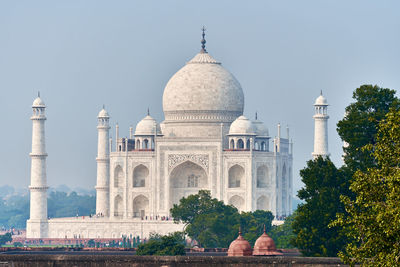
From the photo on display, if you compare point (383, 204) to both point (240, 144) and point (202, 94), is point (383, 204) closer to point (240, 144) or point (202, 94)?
point (240, 144)

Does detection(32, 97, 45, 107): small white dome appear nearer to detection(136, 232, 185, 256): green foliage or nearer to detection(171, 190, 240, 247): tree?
detection(171, 190, 240, 247): tree

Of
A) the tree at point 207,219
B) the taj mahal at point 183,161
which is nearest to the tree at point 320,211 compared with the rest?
the tree at point 207,219

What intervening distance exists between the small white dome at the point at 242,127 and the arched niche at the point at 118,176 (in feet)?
26.0

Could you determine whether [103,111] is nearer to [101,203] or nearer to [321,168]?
[101,203]

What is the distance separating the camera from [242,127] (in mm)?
83062

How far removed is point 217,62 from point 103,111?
26.9ft

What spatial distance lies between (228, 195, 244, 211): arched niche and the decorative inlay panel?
2516mm

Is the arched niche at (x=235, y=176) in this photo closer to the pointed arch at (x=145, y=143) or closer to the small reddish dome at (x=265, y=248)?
the pointed arch at (x=145, y=143)

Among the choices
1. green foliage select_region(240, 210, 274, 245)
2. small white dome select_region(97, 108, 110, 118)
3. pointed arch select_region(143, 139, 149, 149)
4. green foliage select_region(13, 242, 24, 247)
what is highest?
small white dome select_region(97, 108, 110, 118)

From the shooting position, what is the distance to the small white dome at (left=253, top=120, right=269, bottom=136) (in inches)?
3403

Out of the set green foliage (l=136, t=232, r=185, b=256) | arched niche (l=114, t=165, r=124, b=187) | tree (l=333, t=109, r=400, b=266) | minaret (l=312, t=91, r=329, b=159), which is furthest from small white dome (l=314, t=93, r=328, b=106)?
tree (l=333, t=109, r=400, b=266)

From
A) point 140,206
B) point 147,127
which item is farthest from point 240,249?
point 140,206

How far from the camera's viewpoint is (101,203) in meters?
89.5

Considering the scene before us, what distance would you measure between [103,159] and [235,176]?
30.7ft
